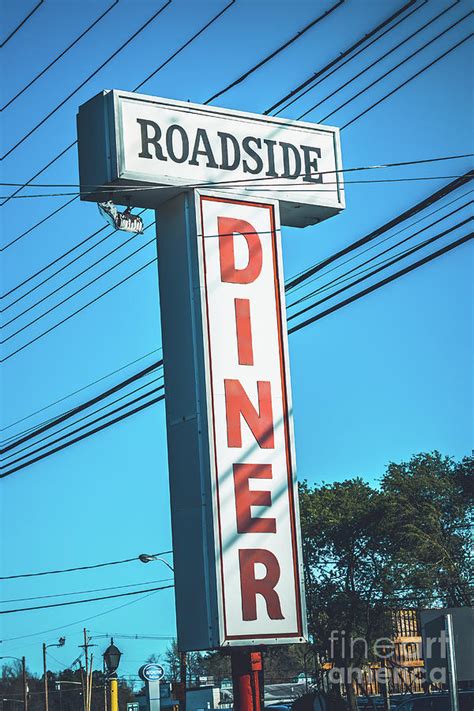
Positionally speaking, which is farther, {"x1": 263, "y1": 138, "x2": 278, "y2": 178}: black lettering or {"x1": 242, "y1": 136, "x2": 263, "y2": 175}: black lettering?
{"x1": 263, "y1": 138, "x2": 278, "y2": 178}: black lettering

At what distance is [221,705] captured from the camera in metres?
75.6

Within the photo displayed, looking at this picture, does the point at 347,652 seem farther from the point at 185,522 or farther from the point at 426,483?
the point at 185,522

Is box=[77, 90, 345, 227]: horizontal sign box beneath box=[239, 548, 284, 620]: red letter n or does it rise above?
above

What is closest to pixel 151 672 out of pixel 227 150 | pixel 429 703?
pixel 429 703

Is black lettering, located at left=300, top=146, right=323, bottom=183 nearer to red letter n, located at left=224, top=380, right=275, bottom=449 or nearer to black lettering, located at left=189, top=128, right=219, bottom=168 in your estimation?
black lettering, located at left=189, top=128, right=219, bottom=168

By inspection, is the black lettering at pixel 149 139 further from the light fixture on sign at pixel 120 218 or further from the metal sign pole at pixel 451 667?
the metal sign pole at pixel 451 667

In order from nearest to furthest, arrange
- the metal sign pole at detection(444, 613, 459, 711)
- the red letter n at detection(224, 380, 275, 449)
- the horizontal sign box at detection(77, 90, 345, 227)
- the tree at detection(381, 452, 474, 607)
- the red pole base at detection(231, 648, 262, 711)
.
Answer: the metal sign pole at detection(444, 613, 459, 711) < the red pole base at detection(231, 648, 262, 711) < the red letter n at detection(224, 380, 275, 449) < the horizontal sign box at detection(77, 90, 345, 227) < the tree at detection(381, 452, 474, 607)

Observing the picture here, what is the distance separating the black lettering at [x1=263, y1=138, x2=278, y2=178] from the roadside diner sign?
4cm

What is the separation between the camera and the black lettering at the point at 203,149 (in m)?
15.4

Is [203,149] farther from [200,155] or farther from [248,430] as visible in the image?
[248,430]

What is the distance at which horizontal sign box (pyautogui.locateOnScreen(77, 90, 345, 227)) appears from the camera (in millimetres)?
14977

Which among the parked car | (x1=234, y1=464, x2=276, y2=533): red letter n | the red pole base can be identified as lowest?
the parked car

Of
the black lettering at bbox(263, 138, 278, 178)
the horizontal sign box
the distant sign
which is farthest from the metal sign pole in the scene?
the distant sign

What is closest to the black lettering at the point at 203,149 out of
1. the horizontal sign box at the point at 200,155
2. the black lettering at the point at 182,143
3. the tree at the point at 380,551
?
the horizontal sign box at the point at 200,155
